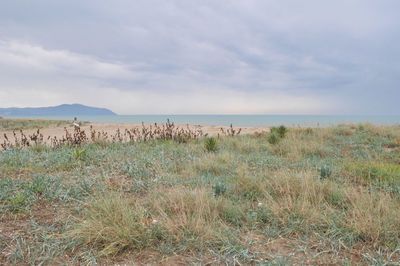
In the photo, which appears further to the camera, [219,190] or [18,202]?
[219,190]

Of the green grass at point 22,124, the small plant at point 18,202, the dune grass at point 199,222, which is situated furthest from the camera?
the green grass at point 22,124

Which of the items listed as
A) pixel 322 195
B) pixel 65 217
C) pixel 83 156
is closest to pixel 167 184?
pixel 65 217

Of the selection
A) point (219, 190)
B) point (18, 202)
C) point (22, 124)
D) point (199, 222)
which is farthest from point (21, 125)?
point (199, 222)

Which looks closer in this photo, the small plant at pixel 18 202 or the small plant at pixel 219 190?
the small plant at pixel 18 202

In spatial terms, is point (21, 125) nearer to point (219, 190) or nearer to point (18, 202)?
point (18, 202)

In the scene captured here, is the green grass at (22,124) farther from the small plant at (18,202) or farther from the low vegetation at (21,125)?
the small plant at (18,202)

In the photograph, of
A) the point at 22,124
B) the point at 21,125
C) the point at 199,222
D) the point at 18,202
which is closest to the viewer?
the point at 199,222

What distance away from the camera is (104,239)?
2395 mm

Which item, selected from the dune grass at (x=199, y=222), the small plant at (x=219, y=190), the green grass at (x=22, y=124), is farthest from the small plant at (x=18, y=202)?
the green grass at (x=22, y=124)

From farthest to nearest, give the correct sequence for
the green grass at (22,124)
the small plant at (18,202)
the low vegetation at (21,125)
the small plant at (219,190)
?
the green grass at (22,124) < the low vegetation at (21,125) < the small plant at (219,190) < the small plant at (18,202)

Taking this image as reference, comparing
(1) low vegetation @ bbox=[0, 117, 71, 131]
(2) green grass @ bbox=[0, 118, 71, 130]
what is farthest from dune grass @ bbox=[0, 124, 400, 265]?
(2) green grass @ bbox=[0, 118, 71, 130]

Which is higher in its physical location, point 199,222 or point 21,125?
point 21,125

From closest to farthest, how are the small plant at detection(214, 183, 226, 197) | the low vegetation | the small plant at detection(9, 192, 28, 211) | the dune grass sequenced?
1. the dune grass
2. the small plant at detection(9, 192, 28, 211)
3. the small plant at detection(214, 183, 226, 197)
4. the low vegetation

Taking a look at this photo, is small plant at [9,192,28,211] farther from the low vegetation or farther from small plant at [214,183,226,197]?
the low vegetation
